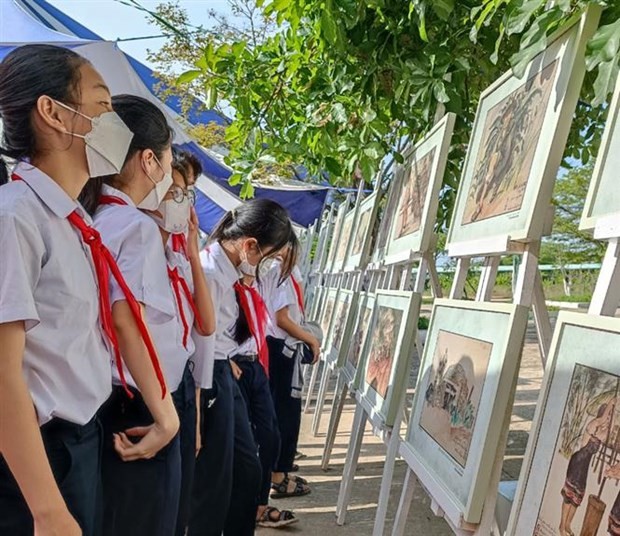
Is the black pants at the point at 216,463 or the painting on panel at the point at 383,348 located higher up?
the painting on panel at the point at 383,348

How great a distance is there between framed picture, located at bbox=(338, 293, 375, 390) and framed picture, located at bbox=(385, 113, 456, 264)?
1.65 feet

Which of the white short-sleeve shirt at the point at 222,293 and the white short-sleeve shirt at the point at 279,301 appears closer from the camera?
the white short-sleeve shirt at the point at 222,293

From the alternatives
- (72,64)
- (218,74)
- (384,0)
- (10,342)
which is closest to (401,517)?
(10,342)

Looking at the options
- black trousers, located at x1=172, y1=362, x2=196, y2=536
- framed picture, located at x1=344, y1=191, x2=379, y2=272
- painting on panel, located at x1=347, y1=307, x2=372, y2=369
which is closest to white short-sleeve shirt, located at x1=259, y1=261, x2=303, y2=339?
framed picture, located at x1=344, y1=191, x2=379, y2=272

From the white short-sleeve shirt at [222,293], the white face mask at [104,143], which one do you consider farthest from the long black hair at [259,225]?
the white face mask at [104,143]

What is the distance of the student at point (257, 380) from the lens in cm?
313

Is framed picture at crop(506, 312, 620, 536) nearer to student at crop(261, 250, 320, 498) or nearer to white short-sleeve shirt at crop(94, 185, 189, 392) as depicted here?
white short-sleeve shirt at crop(94, 185, 189, 392)

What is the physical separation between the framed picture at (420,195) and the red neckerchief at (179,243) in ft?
2.93

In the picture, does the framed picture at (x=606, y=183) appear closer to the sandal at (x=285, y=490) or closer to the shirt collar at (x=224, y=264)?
the shirt collar at (x=224, y=264)

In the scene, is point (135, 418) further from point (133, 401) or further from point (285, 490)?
point (285, 490)

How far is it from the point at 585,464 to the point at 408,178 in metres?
2.10

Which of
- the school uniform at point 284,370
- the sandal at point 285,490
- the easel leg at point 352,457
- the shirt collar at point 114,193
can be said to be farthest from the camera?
the school uniform at point 284,370

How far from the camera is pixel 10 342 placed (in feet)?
4.04

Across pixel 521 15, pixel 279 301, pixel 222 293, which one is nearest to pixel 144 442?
pixel 222 293
